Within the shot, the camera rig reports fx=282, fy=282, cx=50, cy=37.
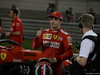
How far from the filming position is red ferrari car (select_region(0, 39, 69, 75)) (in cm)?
653

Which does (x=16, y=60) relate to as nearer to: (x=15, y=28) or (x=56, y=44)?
(x=56, y=44)

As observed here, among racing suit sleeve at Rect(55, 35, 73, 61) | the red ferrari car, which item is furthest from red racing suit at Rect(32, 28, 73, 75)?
the red ferrari car

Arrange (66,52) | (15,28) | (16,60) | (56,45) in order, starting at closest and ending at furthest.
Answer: (66,52)
(56,45)
(16,60)
(15,28)

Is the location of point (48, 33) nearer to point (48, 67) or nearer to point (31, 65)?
point (48, 67)

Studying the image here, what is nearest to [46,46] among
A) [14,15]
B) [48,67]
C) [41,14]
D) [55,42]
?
[55,42]

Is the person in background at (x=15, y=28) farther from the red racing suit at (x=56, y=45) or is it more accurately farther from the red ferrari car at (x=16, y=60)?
the red racing suit at (x=56, y=45)

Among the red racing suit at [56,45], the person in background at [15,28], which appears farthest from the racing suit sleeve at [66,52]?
the person in background at [15,28]

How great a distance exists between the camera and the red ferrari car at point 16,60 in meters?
6.53

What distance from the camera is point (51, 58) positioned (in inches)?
203

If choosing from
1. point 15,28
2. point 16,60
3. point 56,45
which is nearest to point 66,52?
point 56,45

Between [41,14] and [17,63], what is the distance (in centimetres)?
1621

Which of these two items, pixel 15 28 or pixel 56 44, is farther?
pixel 15 28

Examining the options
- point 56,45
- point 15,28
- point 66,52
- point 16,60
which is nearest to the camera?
point 66,52

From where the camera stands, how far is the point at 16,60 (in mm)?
6660
